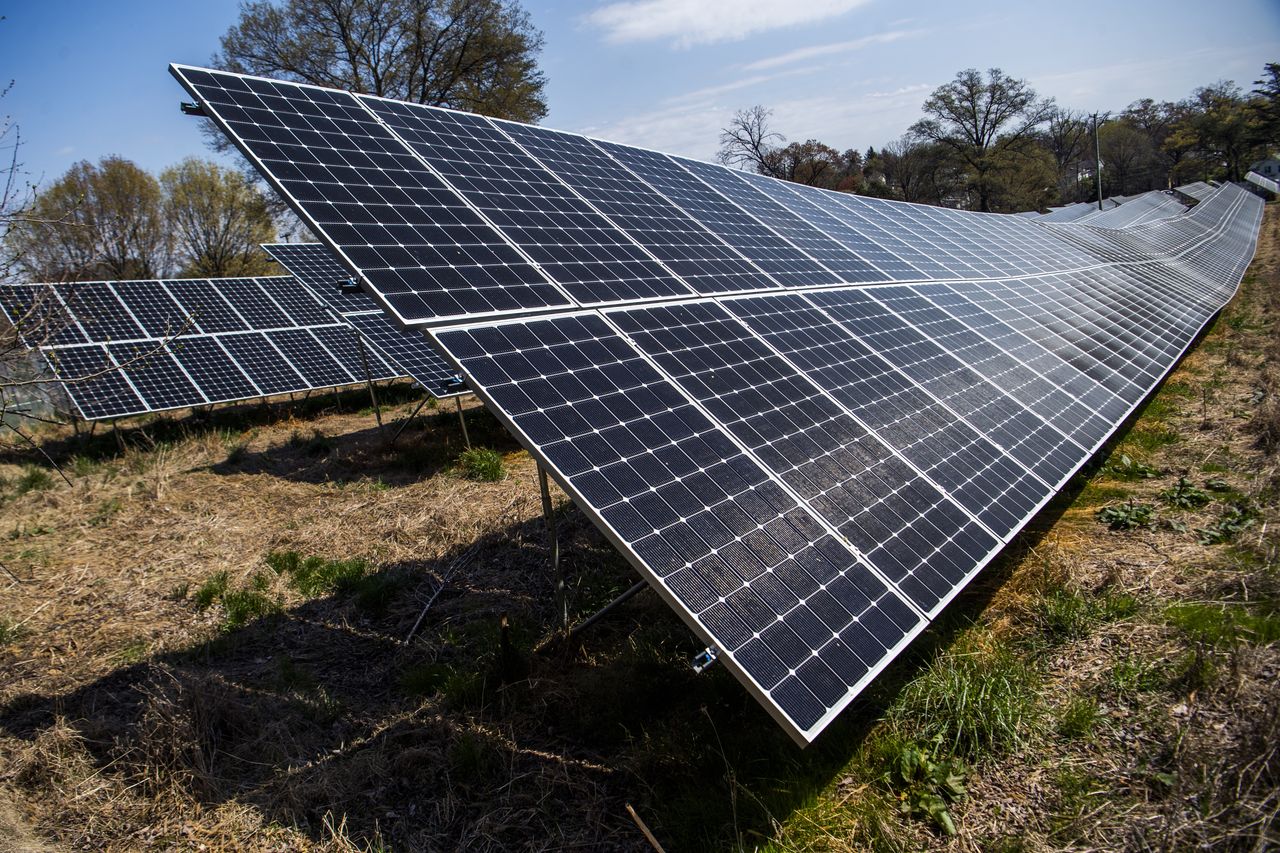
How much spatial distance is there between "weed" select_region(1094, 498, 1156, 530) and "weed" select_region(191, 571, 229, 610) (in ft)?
35.9

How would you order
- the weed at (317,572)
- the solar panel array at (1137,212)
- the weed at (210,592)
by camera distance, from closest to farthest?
the weed at (210,592), the weed at (317,572), the solar panel array at (1137,212)

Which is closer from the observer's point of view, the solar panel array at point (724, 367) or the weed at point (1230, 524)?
the solar panel array at point (724, 367)

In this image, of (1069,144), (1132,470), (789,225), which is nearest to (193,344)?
(789,225)

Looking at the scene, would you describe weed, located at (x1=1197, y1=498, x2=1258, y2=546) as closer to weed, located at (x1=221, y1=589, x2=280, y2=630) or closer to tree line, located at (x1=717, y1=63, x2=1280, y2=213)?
weed, located at (x1=221, y1=589, x2=280, y2=630)

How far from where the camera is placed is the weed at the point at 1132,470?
963 centimetres

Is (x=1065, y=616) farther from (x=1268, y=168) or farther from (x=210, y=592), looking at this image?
(x=1268, y=168)

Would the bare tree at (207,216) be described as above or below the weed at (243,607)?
above

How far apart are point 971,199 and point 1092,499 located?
6990 cm

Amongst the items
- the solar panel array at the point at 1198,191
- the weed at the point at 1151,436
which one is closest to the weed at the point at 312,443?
the weed at the point at 1151,436

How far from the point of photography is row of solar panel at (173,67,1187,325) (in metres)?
6.20

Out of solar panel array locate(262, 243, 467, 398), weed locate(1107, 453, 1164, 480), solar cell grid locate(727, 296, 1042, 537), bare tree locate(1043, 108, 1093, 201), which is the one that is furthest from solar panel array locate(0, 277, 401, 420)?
bare tree locate(1043, 108, 1093, 201)

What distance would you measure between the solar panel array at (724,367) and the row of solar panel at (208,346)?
18.5ft

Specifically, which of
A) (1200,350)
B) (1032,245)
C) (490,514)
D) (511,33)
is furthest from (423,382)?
(511,33)

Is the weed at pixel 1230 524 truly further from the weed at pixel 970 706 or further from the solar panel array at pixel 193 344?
the solar panel array at pixel 193 344
